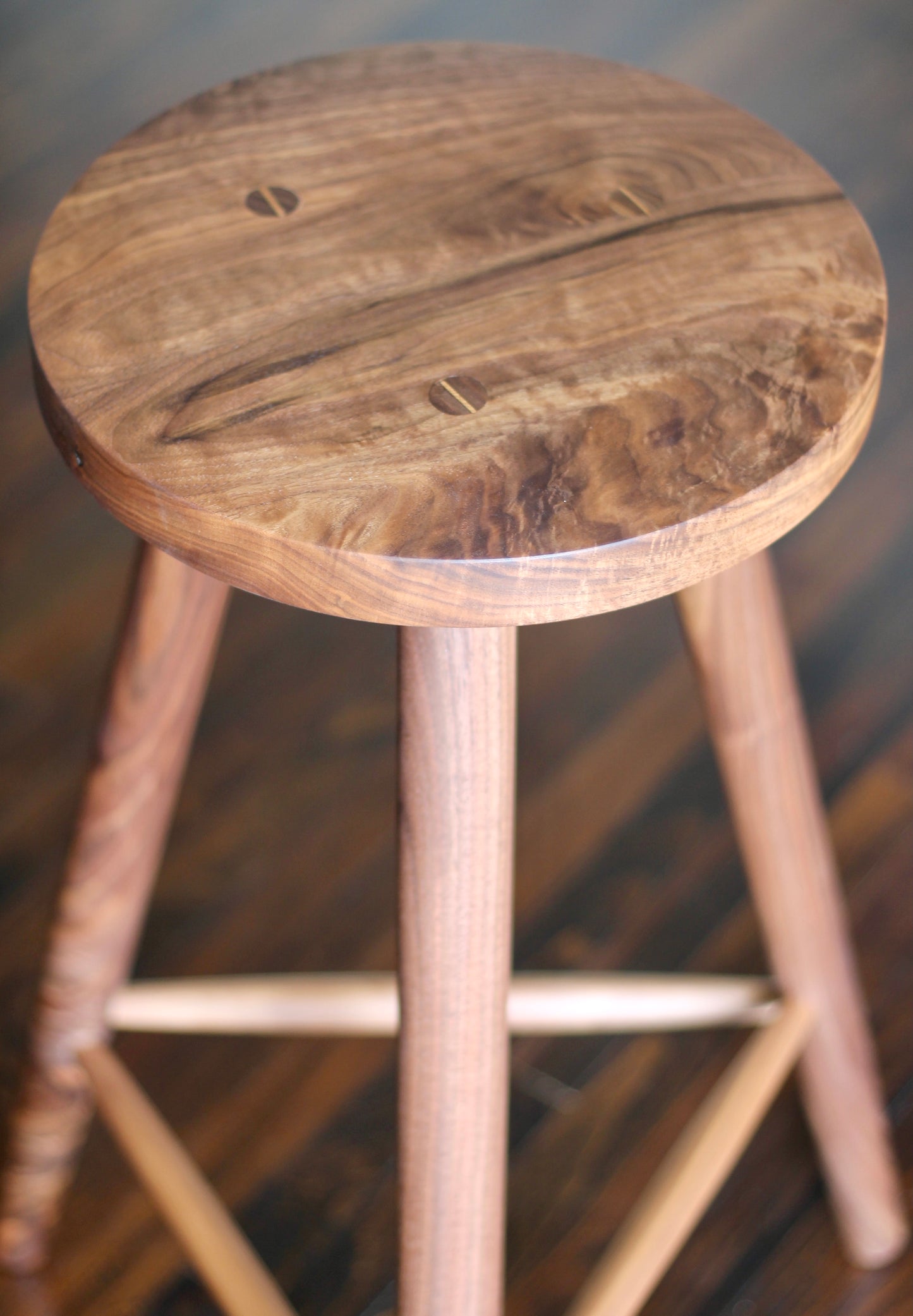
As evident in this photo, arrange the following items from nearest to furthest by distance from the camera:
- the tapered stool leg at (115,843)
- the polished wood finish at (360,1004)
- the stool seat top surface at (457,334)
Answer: the stool seat top surface at (457,334) < the tapered stool leg at (115,843) < the polished wood finish at (360,1004)

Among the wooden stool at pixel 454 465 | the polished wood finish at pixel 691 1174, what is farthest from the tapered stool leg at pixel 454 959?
the polished wood finish at pixel 691 1174

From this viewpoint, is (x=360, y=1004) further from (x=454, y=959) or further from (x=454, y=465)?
(x=454, y=465)

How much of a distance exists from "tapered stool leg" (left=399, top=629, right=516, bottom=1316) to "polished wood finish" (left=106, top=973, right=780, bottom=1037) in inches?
6.8

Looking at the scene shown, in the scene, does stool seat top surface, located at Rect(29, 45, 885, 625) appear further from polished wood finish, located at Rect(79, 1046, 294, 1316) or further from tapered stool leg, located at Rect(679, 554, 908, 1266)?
polished wood finish, located at Rect(79, 1046, 294, 1316)

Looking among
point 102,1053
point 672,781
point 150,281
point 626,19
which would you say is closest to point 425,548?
point 150,281

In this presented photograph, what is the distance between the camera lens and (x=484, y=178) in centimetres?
63

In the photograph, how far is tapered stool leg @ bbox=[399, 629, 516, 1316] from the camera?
53cm

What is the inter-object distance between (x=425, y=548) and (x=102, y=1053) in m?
0.47

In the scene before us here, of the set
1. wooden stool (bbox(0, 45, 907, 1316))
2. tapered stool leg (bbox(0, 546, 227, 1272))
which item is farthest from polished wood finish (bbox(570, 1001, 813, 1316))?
tapered stool leg (bbox(0, 546, 227, 1272))

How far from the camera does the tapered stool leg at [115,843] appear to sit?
68cm

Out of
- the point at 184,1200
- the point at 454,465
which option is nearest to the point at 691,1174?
the point at 184,1200

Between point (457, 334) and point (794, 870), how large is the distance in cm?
38

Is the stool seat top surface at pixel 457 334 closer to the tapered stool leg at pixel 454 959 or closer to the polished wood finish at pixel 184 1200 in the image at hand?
the tapered stool leg at pixel 454 959

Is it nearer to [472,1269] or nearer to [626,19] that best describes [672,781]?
[472,1269]
